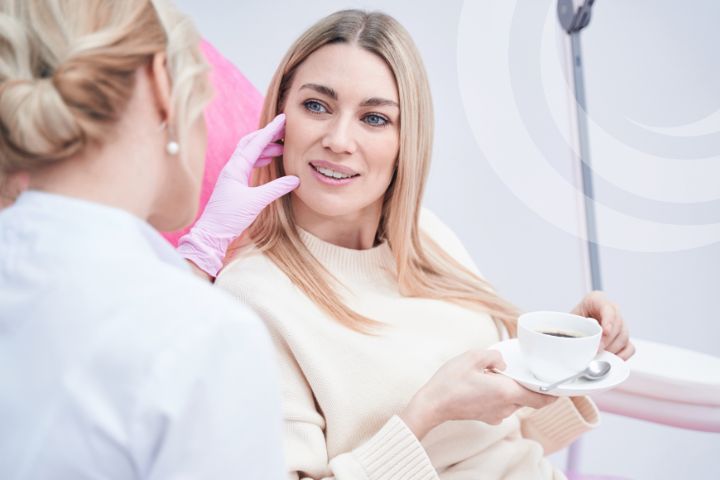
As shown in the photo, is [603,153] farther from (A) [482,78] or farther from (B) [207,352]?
(B) [207,352]

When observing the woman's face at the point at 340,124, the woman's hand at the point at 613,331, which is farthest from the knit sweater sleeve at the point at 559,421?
the woman's face at the point at 340,124

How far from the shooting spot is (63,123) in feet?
2.03

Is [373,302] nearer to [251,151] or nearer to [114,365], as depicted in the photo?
[251,151]

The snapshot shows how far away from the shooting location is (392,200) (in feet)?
4.31

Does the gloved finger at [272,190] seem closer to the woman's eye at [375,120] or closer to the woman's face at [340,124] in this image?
the woman's face at [340,124]

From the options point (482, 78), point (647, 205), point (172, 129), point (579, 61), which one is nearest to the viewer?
point (172, 129)

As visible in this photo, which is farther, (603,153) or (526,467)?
(603,153)

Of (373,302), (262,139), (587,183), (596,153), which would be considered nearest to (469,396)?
(373,302)

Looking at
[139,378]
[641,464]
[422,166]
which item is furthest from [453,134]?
[139,378]

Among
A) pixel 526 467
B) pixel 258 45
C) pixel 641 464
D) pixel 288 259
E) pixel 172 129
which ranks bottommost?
pixel 641 464

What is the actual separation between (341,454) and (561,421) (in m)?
0.44

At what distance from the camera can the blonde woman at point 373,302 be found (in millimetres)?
1035

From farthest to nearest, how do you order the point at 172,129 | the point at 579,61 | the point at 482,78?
1. the point at 482,78
2. the point at 579,61
3. the point at 172,129

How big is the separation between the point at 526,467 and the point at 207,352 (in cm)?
77
